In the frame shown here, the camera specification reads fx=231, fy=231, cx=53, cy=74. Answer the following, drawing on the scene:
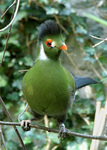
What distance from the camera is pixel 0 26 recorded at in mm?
2488

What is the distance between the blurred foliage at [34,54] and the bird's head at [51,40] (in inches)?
47.5

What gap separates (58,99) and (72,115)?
1417mm

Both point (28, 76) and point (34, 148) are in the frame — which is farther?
point (34, 148)

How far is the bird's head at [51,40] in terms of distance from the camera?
1007mm

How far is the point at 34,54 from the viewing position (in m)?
2.56

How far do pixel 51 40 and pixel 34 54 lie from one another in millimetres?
1562

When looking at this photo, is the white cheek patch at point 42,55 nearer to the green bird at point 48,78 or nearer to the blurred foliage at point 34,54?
the green bird at point 48,78

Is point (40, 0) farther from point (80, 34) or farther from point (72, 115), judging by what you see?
point (72, 115)

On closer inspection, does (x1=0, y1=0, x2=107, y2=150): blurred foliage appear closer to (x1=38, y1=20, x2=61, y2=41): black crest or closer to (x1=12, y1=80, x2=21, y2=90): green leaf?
(x1=12, y1=80, x2=21, y2=90): green leaf

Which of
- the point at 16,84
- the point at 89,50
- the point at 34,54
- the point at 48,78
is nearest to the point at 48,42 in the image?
the point at 48,78

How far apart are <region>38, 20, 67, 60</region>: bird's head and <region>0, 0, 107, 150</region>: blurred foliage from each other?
1206 millimetres

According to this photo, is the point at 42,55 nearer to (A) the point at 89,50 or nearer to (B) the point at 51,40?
(B) the point at 51,40

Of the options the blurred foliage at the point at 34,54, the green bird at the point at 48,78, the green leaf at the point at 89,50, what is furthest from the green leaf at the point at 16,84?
the green bird at the point at 48,78

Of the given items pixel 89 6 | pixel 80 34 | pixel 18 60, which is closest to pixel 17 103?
pixel 18 60
